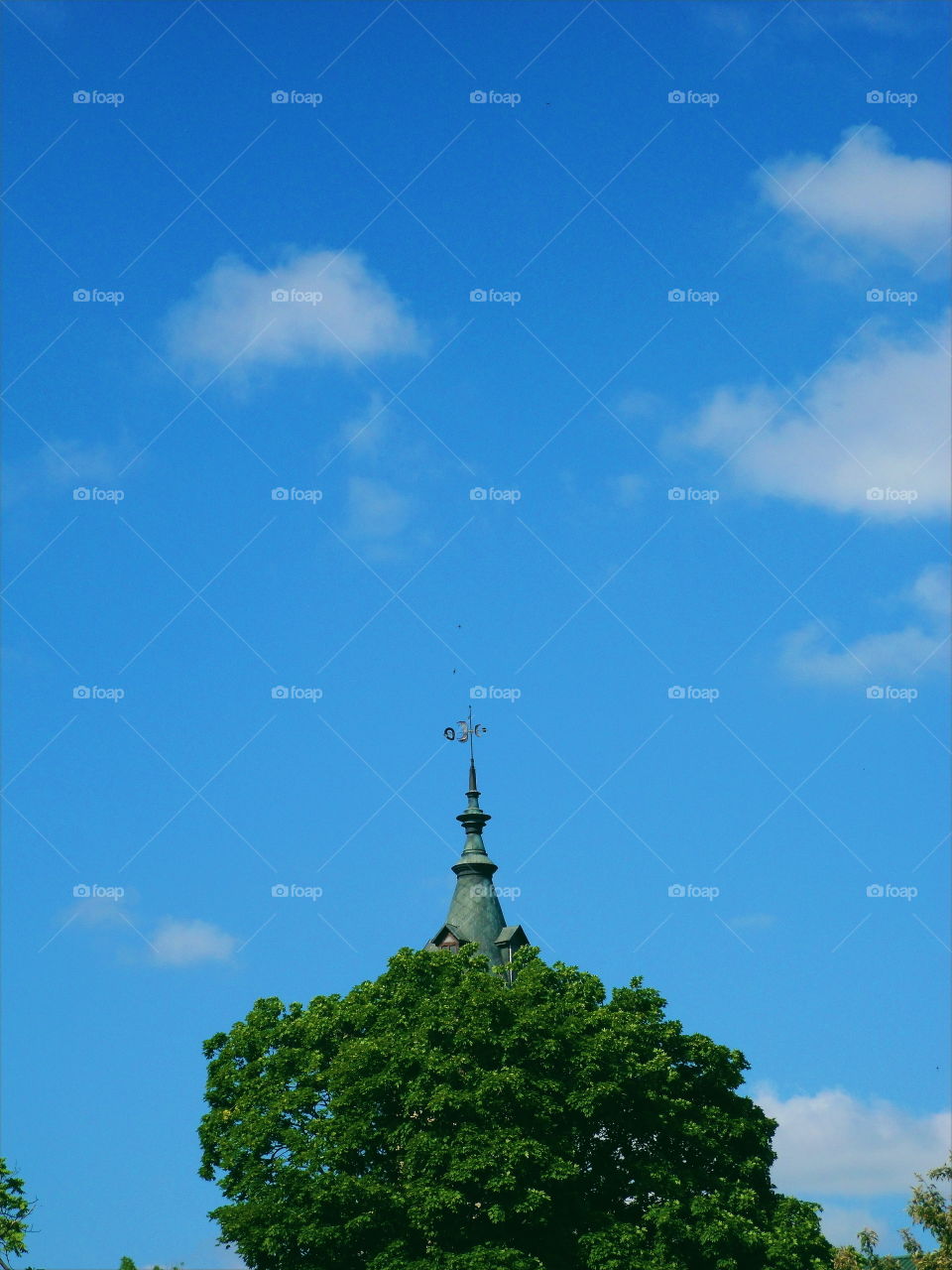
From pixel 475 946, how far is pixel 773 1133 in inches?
409

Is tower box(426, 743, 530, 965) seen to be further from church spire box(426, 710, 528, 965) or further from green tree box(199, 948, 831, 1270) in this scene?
green tree box(199, 948, 831, 1270)

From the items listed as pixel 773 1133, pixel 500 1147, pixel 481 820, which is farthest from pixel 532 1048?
pixel 481 820

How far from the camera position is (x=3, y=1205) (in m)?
40.1

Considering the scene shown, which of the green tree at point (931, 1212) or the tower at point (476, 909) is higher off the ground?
the tower at point (476, 909)

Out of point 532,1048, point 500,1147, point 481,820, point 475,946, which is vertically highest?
point 481,820

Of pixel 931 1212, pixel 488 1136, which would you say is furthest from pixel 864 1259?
pixel 488 1136

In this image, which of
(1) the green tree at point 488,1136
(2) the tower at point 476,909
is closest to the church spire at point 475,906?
(2) the tower at point 476,909

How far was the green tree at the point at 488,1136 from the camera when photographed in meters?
35.9

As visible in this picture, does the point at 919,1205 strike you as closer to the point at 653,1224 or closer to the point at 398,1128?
the point at 653,1224

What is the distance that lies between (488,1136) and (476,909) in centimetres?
2651

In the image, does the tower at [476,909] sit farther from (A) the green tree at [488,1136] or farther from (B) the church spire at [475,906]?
(A) the green tree at [488,1136]

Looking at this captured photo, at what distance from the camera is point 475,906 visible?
62688mm

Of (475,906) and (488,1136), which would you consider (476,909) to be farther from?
(488,1136)

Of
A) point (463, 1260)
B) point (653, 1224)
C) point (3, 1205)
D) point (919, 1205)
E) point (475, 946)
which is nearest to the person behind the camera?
point (463, 1260)
